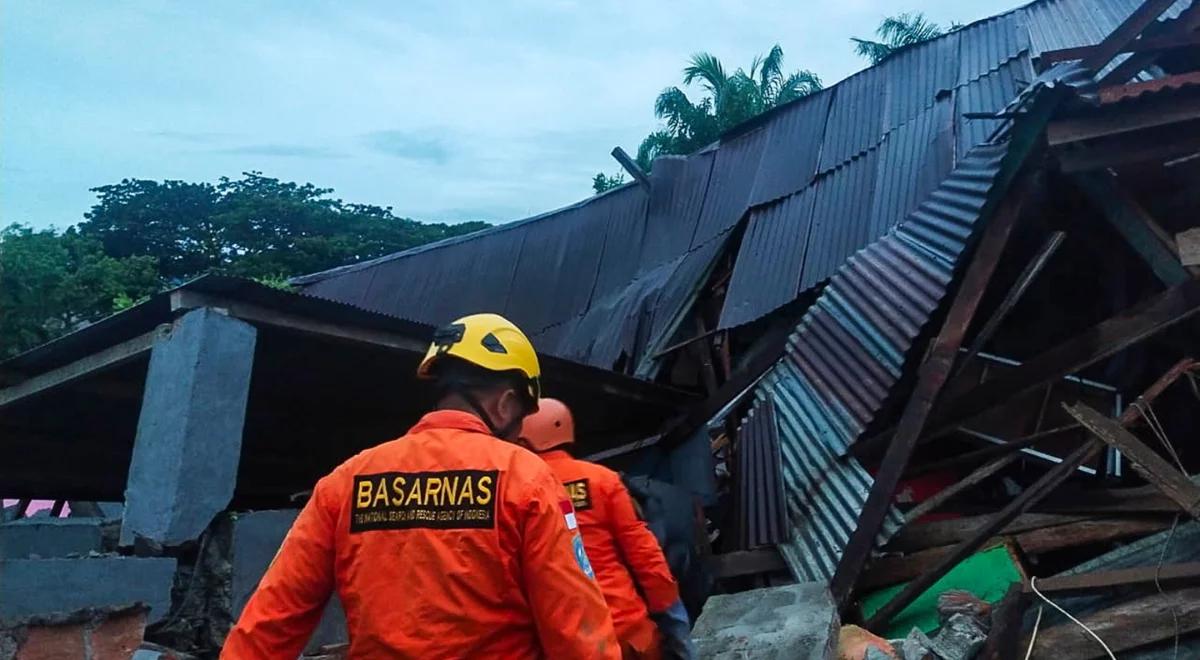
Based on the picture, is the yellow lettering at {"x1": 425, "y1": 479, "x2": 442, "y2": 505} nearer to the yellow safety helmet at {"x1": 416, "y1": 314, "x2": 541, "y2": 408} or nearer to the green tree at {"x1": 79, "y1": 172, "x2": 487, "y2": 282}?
the yellow safety helmet at {"x1": 416, "y1": 314, "x2": 541, "y2": 408}

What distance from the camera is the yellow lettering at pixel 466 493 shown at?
189cm

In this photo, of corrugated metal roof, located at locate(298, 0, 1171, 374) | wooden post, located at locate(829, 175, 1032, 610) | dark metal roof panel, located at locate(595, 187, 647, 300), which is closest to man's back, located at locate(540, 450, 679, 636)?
wooden post, located at locate(829, 175, 1032, 610)

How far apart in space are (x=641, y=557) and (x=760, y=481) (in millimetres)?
3133

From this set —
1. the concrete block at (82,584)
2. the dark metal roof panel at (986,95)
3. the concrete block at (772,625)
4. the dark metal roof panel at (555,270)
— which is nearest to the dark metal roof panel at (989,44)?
the dark metal roof panel at (986,95)

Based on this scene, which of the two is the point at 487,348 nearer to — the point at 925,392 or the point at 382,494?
the point at 382,494

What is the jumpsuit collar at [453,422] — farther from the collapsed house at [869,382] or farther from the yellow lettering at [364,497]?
the collapsed house at [869,382]

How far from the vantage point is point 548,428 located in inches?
144

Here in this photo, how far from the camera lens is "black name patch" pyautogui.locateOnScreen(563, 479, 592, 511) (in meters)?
3.42

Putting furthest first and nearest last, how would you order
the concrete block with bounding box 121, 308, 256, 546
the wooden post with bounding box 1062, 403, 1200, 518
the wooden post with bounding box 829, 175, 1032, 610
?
the wooden post with bounding box 829, 175, 1032, 610 < the wooden post with bounding box 1062, 403, 1200, 518 < the concrete block with bounding box 121, 308, 256, 546

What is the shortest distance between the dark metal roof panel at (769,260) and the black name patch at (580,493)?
449cm

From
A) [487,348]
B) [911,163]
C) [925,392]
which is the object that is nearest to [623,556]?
[487,348]

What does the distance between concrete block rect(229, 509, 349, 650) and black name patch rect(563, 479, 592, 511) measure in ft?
4.53

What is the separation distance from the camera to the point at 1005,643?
4.50m

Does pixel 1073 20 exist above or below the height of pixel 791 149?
above
